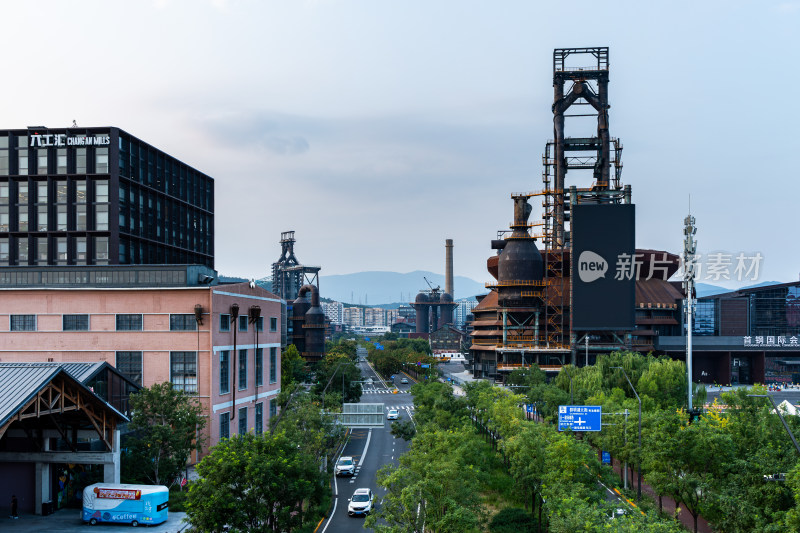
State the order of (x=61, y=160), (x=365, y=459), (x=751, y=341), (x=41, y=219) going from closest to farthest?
(x=365, y=459) < (x=61, y=160) < (x=41, y=219) < (x=751, y=341)

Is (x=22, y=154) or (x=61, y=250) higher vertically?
(x=22, y=154)

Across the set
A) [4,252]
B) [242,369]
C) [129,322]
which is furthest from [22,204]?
[242,369]

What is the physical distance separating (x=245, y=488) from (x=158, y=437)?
18556 millimetres

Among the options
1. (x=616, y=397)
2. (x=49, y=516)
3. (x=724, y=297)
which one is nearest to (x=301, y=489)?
(x=49, y=516)

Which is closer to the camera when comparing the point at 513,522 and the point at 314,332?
the point at 513,522

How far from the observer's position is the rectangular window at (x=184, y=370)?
6494cm

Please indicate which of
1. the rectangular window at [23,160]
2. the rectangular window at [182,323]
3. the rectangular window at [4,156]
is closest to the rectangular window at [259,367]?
the rectangular window at [182,323]

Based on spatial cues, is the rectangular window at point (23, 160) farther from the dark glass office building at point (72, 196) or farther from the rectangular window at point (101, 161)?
the rectangular window at point (101, 161)

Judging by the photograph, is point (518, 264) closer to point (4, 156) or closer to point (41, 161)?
point (41, 161)

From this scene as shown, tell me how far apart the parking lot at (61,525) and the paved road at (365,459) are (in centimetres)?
953

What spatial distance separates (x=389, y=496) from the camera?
3712 centimetres

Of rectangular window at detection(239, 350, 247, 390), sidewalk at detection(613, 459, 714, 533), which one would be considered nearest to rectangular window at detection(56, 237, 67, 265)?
rectangular window at detection(239, 350, 247, 390)

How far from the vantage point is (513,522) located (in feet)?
150

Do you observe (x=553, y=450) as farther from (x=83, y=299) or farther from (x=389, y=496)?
(x=83, y=299)
